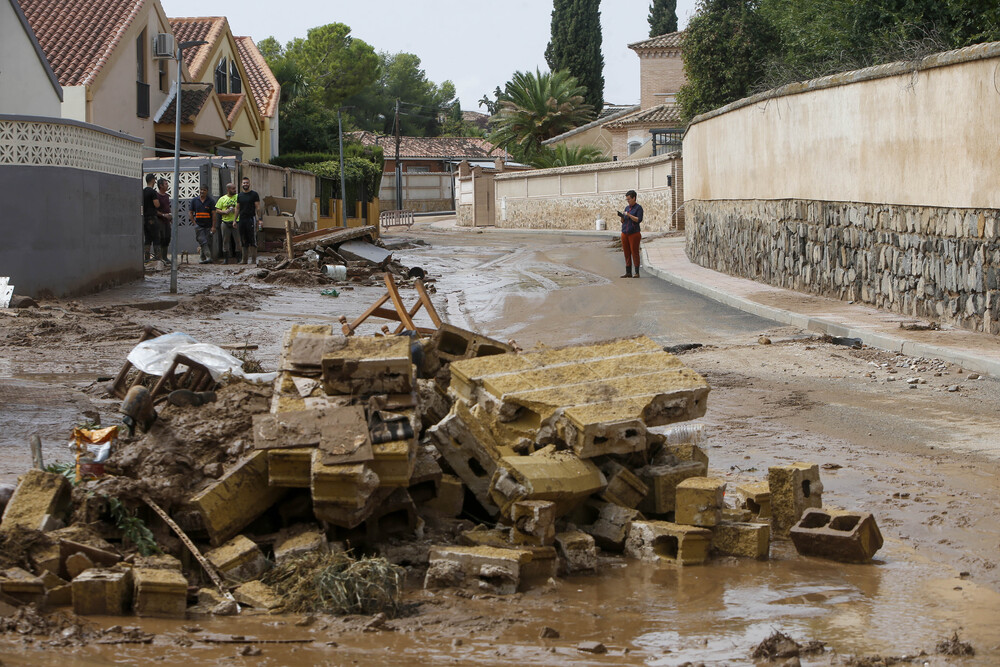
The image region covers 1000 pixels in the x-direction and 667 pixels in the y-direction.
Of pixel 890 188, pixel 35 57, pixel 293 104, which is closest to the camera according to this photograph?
pixel 890 188

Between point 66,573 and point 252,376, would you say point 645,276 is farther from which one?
point 66,573

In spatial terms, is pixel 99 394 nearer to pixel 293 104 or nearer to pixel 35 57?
pixel 35 57

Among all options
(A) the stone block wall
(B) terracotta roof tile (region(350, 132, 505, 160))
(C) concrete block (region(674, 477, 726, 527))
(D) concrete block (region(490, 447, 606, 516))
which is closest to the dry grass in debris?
(D) concrete block (region(490, 447, 606, 516))

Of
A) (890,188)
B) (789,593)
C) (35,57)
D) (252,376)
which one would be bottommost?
(789,593)

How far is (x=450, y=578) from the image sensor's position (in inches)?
183

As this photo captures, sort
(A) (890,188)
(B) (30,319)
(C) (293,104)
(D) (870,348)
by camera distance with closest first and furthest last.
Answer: (D) (870,348) → (B) (30,319) → (A) (890,188) → (C) (293,104)

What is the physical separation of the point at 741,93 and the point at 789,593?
37594 mm

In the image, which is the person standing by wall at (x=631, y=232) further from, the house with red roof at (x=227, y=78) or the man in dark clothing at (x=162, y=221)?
the house with red roof at (x=227, y=78)

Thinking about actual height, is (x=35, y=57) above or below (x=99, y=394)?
above

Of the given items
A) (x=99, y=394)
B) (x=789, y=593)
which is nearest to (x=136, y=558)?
(x=789, y=593)

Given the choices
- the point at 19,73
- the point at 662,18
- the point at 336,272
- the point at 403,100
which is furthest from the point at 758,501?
the point at 403,100

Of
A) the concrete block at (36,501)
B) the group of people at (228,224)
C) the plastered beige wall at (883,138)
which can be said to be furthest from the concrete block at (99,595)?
the group of people at (228,224)

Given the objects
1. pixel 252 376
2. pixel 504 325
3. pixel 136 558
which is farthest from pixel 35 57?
pixel 136 558

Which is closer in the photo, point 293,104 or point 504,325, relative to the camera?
point 504,325
